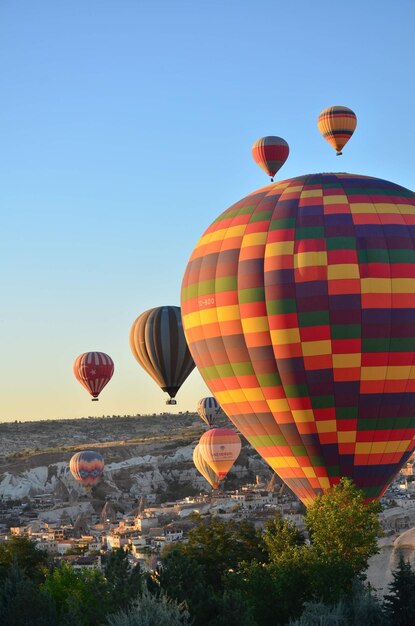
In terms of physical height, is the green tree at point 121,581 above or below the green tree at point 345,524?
below

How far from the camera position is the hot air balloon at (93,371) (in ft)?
288

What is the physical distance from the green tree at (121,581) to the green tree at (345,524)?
7.18 m

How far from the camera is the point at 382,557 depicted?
82500 mm

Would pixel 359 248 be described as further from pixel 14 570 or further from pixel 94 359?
pixel 94 359

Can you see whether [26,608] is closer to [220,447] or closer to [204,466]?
[220,447]

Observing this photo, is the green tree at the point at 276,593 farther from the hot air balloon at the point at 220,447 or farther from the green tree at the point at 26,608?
the hot air balloon at the point at 220,447

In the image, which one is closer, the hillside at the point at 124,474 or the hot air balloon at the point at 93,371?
the hot air balloon at the point at 93,371

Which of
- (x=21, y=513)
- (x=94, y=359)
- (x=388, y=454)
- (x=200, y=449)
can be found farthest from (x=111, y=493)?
(x=388, y=454)

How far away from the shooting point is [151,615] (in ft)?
83.1

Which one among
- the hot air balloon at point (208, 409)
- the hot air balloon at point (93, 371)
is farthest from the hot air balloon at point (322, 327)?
the hot air balloon at point (208, 409)

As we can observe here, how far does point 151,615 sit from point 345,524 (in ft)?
38.5

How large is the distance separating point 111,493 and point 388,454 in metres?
107

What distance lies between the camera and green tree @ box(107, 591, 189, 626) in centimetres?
2511

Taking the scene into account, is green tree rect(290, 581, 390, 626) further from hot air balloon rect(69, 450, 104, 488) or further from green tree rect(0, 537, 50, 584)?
hot air balloon rect(69, 450, 104, 488)
